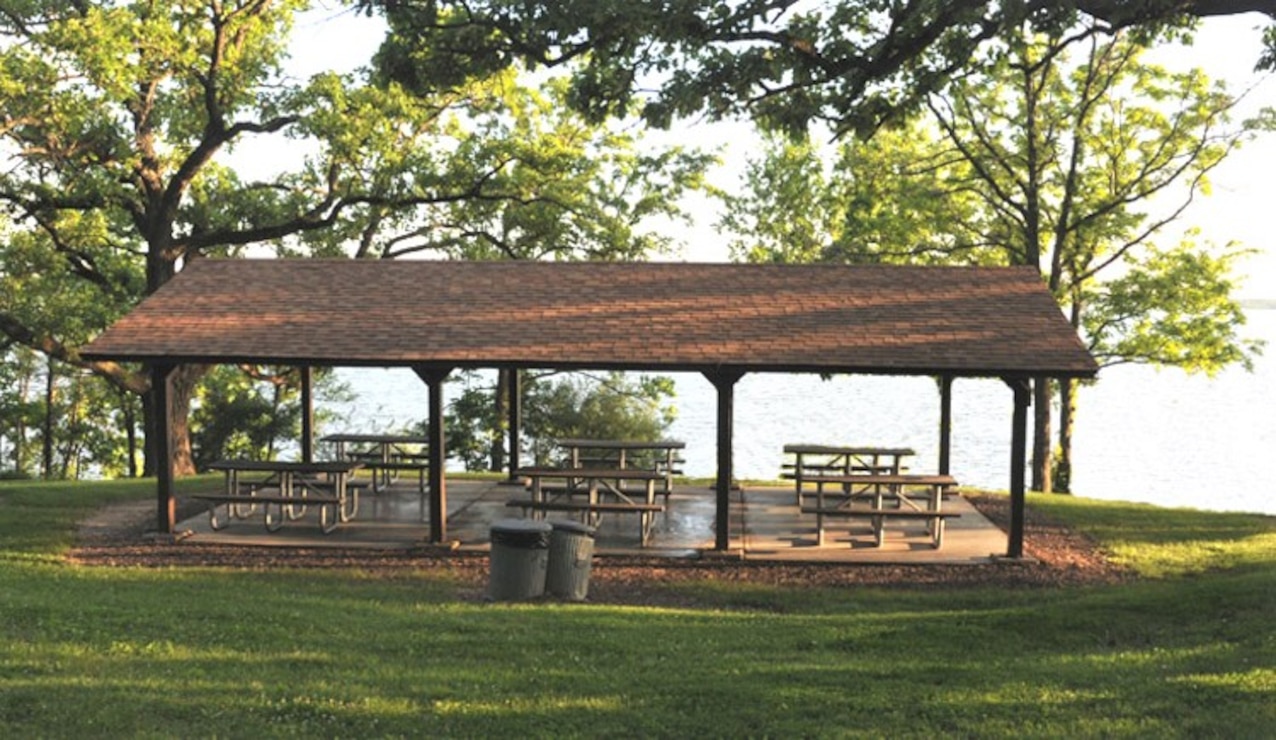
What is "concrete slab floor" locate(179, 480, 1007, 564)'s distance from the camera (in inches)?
472

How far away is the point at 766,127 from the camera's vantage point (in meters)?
9.55

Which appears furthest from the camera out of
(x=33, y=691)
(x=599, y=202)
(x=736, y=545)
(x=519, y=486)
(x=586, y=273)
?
(x=599, y=202)

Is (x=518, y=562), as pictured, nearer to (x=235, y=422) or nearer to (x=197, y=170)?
(x=197, y=170)

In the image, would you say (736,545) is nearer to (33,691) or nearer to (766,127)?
(766,127)

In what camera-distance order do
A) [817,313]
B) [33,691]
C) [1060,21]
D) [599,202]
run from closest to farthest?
[33,691] < [1060,21] < [817,313] < [599,202]

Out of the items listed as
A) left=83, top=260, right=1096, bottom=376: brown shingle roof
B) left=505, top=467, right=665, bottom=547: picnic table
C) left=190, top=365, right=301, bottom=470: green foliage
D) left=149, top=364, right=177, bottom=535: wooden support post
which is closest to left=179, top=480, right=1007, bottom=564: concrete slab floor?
left=505, top=467, right=665, bottom=547: picnic table

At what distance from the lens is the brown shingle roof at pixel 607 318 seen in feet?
39.1

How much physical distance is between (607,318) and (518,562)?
4.08 metres

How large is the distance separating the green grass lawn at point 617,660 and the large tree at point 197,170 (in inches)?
443

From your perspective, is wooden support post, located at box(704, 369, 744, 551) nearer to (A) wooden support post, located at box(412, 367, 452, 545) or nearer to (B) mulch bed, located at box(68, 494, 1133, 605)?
(B) mulch bed, located at box(68, 494, 1133, 605)

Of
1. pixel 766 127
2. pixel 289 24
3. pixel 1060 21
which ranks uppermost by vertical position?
pixel 289 24

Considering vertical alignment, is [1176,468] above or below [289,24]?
below

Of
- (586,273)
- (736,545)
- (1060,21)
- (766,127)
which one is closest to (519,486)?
(586,273)

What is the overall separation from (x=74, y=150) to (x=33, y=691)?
15302 millimetres
